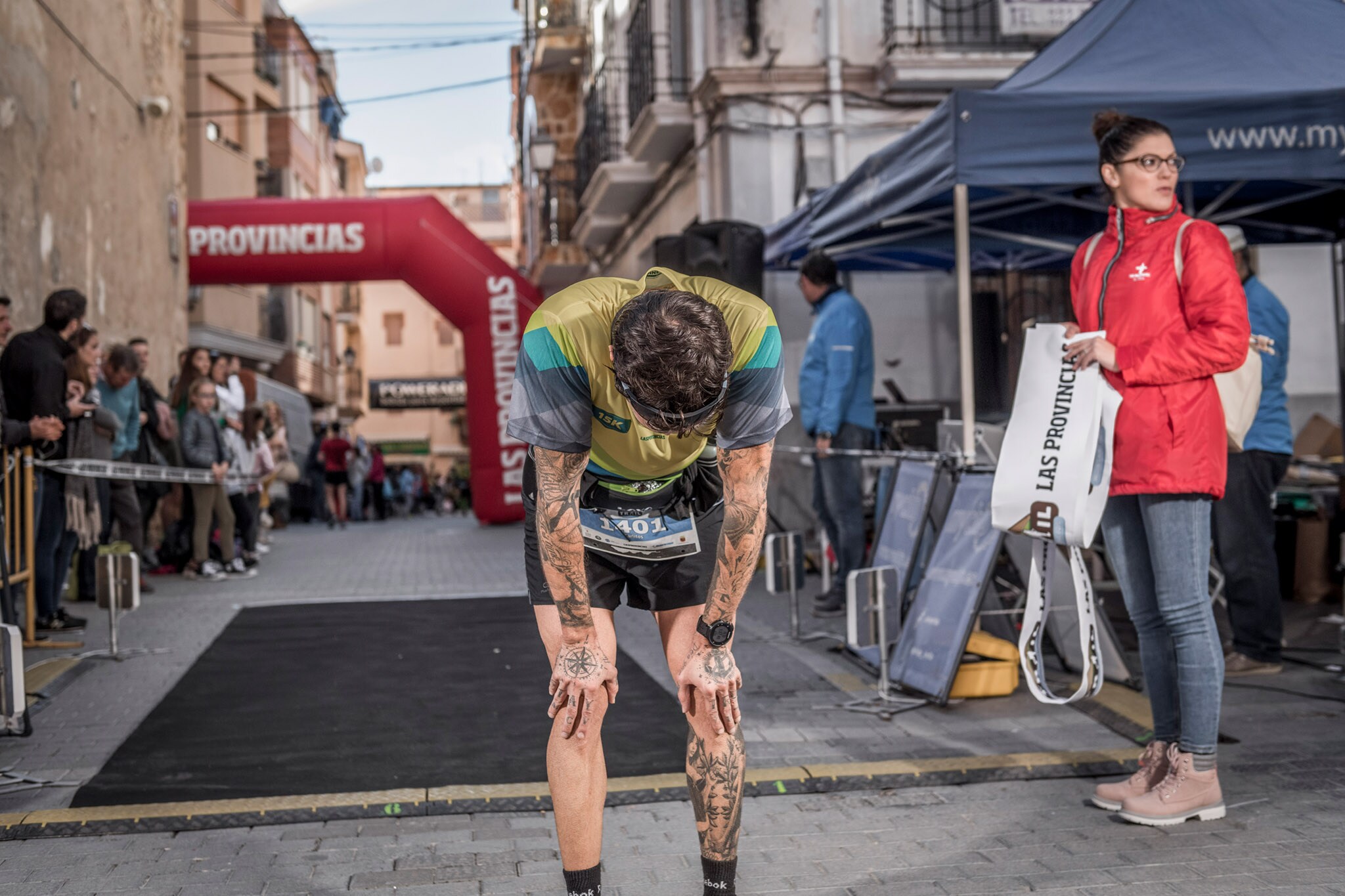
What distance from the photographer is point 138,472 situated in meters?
9.61

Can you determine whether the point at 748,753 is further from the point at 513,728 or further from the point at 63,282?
the point at 63,282

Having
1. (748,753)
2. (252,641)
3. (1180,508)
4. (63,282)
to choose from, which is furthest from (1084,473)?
(63,282)

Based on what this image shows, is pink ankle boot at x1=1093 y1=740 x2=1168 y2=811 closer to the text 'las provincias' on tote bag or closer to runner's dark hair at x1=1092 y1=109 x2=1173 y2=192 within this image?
the text 'las provincias' on tote bag

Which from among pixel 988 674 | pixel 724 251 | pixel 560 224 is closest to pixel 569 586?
pixel 988 674

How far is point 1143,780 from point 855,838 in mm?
941

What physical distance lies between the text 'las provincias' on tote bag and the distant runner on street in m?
1.39

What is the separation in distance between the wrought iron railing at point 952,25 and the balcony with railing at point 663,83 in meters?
2.27

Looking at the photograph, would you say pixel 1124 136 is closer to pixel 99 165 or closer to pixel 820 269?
pixel 820 269

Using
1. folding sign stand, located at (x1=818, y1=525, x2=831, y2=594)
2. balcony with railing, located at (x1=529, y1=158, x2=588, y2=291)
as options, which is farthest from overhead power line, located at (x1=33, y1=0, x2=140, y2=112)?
balcony with railing, located at (x1=529, y1=158, x2=588, y2=291)

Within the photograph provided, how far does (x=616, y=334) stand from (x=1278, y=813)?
2.78 metres

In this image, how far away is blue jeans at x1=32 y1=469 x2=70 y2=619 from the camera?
761cm

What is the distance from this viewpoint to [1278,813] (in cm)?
395

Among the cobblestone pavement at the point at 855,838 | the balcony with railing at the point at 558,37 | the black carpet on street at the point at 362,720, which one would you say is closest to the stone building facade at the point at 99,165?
the black carpet on street at the point at 362,720

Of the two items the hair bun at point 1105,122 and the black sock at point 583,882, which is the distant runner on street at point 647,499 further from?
the hair bun at point 1105,122
